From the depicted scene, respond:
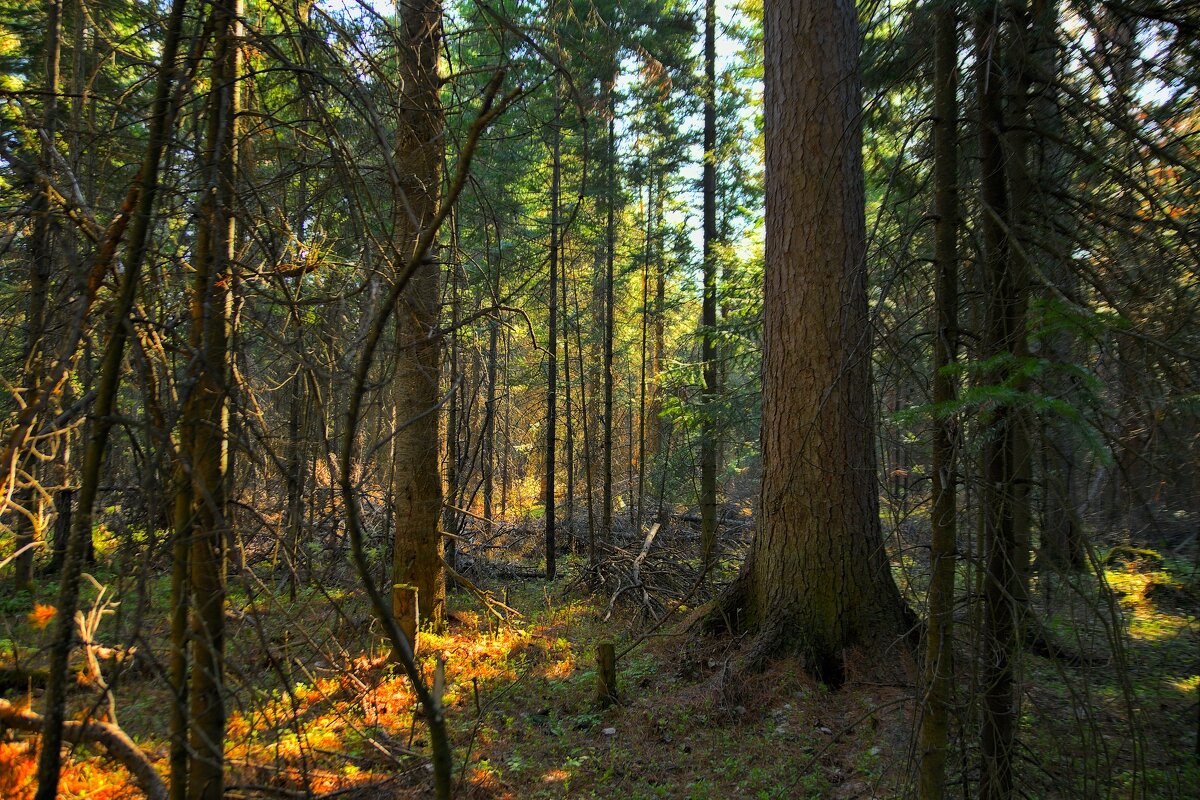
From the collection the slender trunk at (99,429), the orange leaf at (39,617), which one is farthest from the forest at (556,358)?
the orange leaf at (39,617)

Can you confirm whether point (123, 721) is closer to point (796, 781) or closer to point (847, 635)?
point (796, 781)

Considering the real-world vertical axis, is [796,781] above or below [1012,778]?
below

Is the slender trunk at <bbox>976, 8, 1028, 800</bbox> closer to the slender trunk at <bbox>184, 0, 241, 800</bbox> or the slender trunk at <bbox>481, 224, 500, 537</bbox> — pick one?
the slender trunk at <bbox>481, 224, 500, 537</bbox>

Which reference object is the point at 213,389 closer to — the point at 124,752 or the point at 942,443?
the point at 124,752

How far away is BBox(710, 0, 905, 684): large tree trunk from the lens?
519cm

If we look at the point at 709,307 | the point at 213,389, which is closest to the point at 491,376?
the point at 213,389

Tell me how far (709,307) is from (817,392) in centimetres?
610

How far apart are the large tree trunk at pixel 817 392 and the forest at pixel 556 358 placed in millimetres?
29

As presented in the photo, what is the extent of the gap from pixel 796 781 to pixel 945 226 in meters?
3.29

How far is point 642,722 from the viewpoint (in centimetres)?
509

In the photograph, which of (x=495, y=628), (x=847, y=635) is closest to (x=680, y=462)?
(x=495, y=628)

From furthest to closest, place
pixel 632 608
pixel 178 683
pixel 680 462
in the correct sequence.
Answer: pixel 680 462
pixel 632 608
pixel 178 683

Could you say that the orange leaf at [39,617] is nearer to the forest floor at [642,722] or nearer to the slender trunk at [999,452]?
the forest floor at [642,722]

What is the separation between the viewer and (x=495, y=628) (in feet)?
23.9
